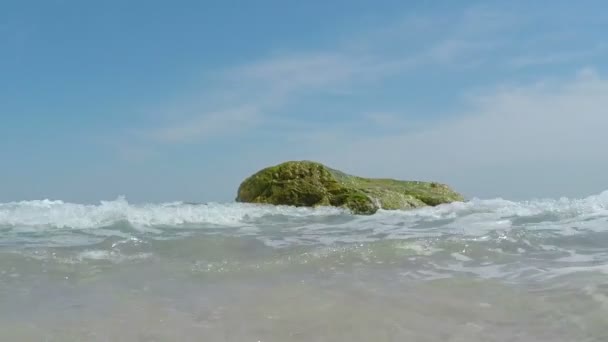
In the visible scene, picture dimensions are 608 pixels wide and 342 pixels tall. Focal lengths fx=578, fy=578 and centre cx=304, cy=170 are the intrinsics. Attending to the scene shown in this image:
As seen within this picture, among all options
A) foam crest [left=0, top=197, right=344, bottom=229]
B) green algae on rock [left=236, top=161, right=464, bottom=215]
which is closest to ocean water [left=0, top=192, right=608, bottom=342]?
foam crest [left=0, top=197, right=344, bottom=229]

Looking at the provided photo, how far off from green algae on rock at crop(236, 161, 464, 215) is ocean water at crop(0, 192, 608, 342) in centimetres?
423

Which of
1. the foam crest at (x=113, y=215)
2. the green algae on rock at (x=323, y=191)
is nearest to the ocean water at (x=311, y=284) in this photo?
the foam crest at (x=113, y=215)

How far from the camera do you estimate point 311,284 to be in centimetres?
411

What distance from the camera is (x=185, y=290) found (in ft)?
13.2

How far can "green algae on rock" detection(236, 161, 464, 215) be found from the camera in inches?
466

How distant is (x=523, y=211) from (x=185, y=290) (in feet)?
22.2

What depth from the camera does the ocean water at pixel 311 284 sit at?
124 inches

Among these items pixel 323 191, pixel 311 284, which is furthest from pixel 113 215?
pixel 311 284

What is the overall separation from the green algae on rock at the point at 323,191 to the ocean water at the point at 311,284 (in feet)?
13.9

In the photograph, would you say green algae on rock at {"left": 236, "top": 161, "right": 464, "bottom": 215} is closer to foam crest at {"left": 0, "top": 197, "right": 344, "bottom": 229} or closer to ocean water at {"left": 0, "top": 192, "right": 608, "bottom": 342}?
foam crest at {"left": 0, "top": 197, "right": 344, "bottom": 229}

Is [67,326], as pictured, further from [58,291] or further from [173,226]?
[173,226]

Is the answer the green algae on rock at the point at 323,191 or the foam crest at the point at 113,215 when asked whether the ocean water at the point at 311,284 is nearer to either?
the foam crest at the point at 113,215

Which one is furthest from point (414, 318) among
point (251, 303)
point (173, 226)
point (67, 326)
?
point (173, 226)

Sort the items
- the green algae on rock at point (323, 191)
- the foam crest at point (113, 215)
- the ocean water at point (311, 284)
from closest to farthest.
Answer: the ocean water at point (311, 284)
the foam crest at point (113, 215)
the green algae on rock at point (323, 191)
